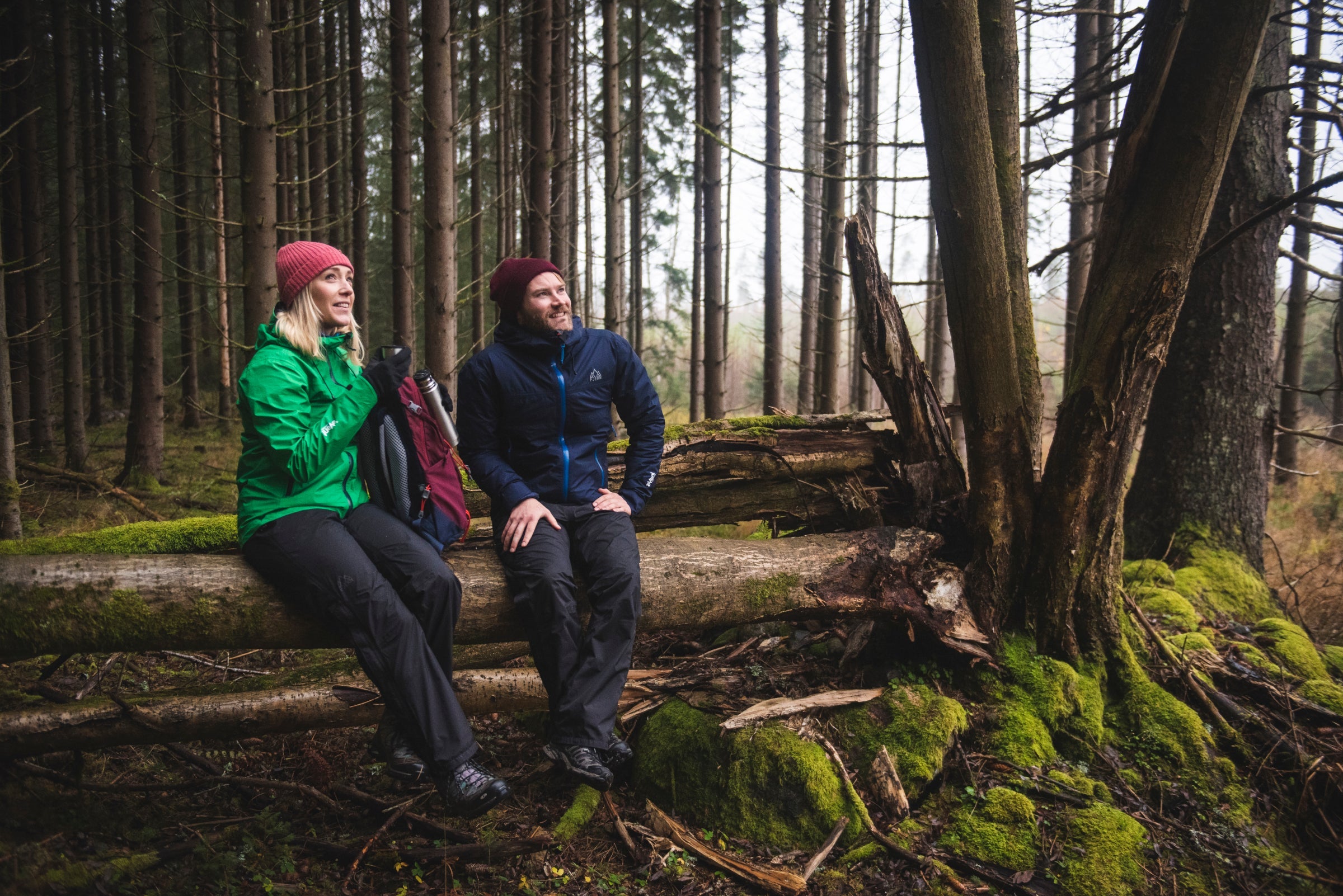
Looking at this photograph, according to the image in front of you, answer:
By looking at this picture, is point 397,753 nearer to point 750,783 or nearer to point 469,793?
point 469,793

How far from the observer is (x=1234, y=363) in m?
5.47

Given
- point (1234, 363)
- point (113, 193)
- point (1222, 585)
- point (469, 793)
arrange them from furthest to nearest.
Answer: point (113, 193)
point (1234, 363)
point (1222, 585)
point (469, 793)

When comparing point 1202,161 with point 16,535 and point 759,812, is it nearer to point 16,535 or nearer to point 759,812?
point 759,812

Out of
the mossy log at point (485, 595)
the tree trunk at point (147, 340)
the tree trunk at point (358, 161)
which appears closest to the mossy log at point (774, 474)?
the mossy log at point (485, 595)

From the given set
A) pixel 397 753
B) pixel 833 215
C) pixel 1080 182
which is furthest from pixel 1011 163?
pixel 1080 182

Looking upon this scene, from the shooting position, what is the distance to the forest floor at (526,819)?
9.61 feet

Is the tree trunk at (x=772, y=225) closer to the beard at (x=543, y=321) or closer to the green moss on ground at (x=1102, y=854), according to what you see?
the beard at (x=543, y=321)

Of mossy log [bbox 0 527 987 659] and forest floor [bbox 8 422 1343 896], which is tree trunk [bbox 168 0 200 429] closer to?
forest floor [bbox 8 422 1343 896]

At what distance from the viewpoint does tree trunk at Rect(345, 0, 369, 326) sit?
13.3m

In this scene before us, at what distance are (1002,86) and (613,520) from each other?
141 inches

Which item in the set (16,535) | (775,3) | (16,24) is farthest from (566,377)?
(775,3)

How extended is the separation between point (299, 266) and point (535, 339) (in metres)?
1.11

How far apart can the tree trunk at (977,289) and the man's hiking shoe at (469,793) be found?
273 cm

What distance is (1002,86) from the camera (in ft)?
14.5
